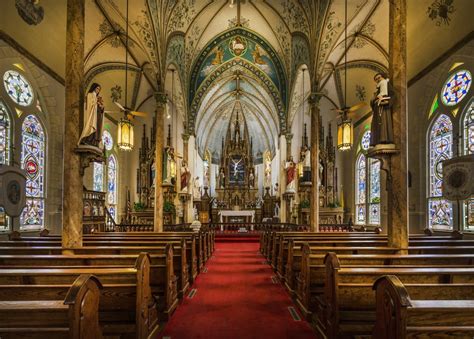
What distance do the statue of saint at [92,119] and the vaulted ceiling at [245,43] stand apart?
5.92 metres

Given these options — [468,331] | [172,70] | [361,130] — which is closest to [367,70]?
[361,130]

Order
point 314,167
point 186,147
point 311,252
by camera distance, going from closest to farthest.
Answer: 1. point 311,252
2. point 314,167
3. point 186,147

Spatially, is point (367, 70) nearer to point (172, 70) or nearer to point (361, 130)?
point (361, 130)

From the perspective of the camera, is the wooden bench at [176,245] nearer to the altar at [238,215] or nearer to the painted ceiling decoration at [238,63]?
the painted ceiling decoration at [238,63]

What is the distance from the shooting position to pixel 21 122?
12328 mm

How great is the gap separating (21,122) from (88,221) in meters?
4.11

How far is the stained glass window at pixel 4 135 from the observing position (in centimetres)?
1135

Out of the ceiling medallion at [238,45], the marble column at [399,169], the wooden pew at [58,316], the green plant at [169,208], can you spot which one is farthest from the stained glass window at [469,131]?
the green plant at [169,208]

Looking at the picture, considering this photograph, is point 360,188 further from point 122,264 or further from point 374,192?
point 122,264

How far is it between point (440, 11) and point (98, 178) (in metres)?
16.6

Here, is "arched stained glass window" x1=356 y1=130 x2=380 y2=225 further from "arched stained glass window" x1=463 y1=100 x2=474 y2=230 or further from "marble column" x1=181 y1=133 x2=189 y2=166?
"marble column" x1=181 y1=133 x2=189 y2=166

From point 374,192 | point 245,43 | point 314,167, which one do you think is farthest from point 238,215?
point 314,167

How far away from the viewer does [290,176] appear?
805 inches

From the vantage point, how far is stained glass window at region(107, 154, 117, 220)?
20.1m
